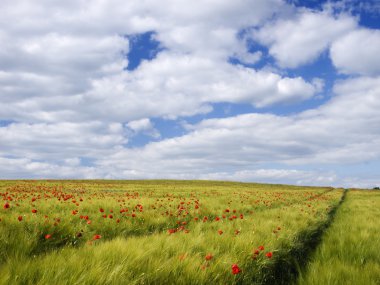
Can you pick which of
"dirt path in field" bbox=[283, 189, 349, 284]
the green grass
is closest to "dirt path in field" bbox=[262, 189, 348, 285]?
"dirt path in field" bbox=[283, 189, 349, 284]

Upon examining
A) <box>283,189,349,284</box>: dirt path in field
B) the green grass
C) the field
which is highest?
the field

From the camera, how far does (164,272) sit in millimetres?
3932

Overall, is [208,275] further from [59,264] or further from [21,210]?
[21,210]

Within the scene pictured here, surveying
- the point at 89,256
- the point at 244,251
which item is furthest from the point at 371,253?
the point at 89,256

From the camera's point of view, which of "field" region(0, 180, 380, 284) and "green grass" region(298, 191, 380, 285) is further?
"green grass" region(298, 191, 380, 285)

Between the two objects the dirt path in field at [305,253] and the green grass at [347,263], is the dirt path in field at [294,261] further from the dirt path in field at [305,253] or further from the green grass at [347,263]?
the green grass at [347,263]

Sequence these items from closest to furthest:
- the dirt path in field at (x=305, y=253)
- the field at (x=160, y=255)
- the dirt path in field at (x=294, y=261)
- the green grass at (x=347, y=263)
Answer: the field at (x=160, y=255) < the green grass at (x=347, y=263) < the dirt path in field at (x=294, y=261) < the dirt path in field at (x=305, y=253)

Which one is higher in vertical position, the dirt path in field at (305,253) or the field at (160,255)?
the field at (160,255)

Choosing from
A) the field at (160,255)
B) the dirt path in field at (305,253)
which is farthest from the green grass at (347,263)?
the dirt path in field at (305,253)

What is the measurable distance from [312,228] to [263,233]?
12.8 ft

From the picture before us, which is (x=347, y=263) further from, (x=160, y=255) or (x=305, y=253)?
(x=160, y=255)

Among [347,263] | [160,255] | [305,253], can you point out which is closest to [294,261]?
[347,263]

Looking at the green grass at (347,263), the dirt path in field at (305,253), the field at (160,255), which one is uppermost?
the field at (160,255)

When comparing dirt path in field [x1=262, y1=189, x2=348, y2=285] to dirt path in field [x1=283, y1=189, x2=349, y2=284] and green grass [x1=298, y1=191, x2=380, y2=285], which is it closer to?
dirt path in field [x1=283, y1=189, x2=349, y2=284]
